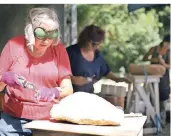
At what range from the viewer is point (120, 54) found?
1330 cm

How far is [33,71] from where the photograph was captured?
7.65 feet

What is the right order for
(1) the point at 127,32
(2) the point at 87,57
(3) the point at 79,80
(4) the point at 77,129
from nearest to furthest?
1. (4) the point at 77,129
2. (3) the point at 79,80
3. (2) the point at 87,57
4. (1) the point at 127,32

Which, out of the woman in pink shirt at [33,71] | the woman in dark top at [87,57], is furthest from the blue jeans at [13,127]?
the woman in dark top at [87,57]

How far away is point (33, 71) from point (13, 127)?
320mm

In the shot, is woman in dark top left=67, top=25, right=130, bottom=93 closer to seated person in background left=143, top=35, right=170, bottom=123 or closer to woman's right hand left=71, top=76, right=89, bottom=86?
woman's right hand left=71, top=76, right=89, bottom=86

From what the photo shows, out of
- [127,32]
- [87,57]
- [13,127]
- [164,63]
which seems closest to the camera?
[13,127]

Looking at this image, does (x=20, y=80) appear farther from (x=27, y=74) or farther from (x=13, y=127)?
(x=13, y=127)

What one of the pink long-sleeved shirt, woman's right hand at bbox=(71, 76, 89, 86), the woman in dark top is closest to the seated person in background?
the woman in dark top

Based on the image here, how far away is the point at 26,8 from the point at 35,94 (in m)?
1.85

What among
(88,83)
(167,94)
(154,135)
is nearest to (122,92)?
(88,83)

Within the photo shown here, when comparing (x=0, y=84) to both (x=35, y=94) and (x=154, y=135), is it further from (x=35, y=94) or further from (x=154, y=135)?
(x=154, y=135)

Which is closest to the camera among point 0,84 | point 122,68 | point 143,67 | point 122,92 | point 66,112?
point 66,112

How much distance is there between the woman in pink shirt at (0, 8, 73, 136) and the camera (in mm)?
2295

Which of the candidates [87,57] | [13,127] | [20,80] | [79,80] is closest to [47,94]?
[20,80]
